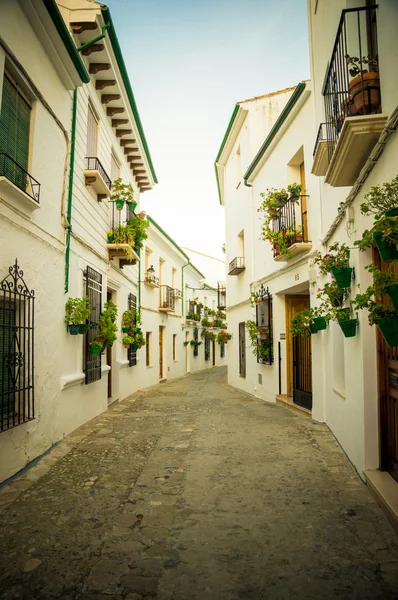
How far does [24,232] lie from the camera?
4.64 metres

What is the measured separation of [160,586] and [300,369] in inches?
263

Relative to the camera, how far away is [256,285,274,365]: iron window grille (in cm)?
963

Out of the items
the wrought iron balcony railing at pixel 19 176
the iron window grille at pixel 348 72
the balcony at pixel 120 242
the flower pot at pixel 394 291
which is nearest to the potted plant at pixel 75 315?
the wrought iron balcony railing at pixel 19 176

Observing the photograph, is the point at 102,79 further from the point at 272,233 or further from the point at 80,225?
the point at 272,233

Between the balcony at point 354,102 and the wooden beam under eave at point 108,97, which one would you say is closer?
the balcony at point 354,102

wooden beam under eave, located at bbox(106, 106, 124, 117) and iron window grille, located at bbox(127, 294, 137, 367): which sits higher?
wooden beam under eave, located at bbox(106, 106, 124, 117)

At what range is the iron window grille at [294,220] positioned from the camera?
7.84 metres

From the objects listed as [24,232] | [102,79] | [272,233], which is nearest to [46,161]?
[24,232]

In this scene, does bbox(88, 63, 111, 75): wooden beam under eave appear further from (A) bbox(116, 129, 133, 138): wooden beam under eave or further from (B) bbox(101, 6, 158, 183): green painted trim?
(A) bbox(116, 129, 133, 138): wooden beam under eave

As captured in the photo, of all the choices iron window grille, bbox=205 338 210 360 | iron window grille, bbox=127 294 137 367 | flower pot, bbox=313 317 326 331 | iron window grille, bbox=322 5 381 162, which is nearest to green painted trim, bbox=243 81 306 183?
iron window grille, bbox=322 5 381 162

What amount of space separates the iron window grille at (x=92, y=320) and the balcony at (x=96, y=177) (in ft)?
5.10

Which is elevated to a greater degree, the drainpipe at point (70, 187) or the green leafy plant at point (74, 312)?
the drainpipe at point (70, 187)

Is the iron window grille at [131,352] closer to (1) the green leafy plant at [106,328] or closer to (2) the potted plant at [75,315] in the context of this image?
(1) the green leafy plant at [106,328]

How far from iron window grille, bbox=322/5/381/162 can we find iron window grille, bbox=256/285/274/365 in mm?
5264
